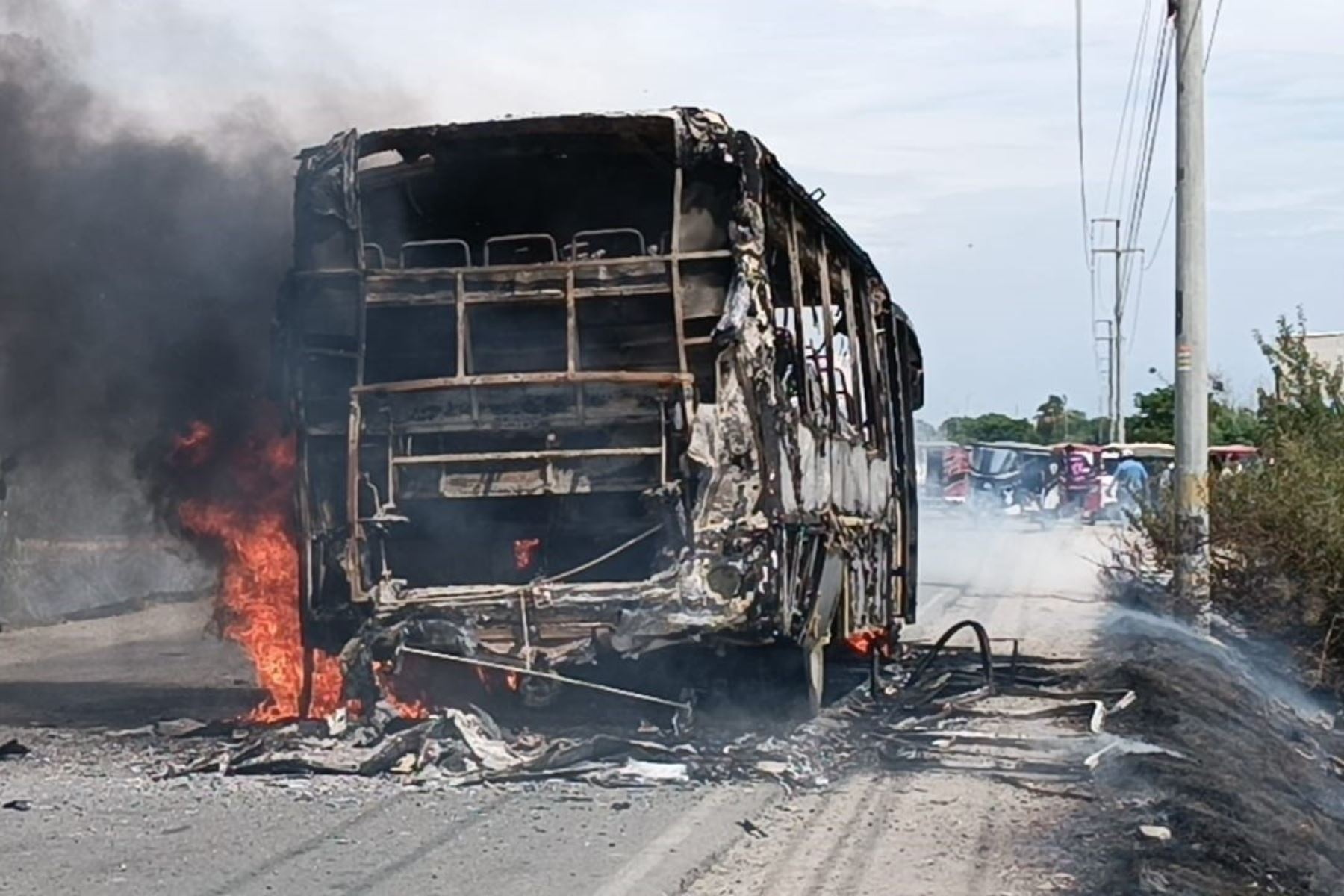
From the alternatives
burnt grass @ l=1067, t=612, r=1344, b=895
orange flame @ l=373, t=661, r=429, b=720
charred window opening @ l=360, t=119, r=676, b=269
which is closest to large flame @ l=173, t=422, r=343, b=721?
orange flame @ l=373, t=661, r=429, b=720

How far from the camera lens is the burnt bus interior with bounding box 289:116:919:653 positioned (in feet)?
29.9

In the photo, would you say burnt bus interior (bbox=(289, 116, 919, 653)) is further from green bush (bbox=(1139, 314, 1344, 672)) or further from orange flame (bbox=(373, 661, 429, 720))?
green bush (bbox=(1139, 314, 1344, 672))

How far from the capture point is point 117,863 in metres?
6.61

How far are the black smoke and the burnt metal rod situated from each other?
3750 millimetres

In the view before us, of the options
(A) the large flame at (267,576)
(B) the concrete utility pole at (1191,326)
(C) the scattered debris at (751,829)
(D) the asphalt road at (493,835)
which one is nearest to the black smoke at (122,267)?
(A) the large flame at (267,576)

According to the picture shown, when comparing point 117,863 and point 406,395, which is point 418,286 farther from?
point 117,863

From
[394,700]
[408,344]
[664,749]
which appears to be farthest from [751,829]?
[408,344]

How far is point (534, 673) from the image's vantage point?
8.86 m

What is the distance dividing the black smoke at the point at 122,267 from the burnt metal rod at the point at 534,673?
3750 mm

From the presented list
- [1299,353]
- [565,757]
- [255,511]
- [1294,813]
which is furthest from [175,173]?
[1299,353]

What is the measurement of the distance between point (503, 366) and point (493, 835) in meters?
3.19

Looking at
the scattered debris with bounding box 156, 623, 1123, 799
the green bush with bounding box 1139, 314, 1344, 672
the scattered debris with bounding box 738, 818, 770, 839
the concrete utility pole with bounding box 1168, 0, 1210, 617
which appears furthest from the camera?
the concrete utility pole with bounding box 1168, 0, 1210, 617

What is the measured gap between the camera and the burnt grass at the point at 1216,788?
21.1 feet

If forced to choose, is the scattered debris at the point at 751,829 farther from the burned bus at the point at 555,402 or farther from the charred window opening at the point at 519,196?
the charred window opening at the point at 519,196
